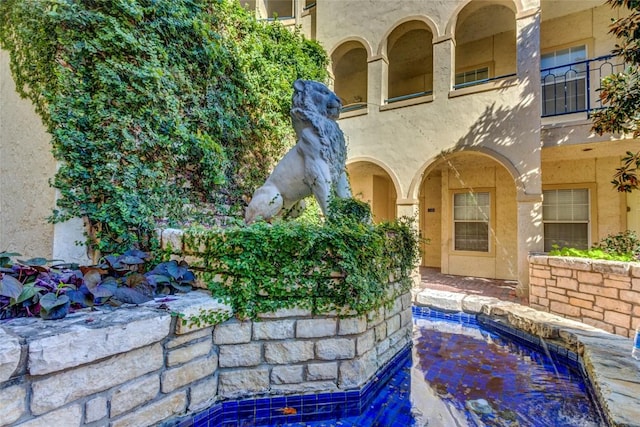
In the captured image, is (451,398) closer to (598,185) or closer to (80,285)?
(80,285)

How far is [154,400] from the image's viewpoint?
1.83 metres

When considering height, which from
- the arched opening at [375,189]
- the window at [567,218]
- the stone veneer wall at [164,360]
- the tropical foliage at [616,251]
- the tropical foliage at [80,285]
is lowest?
the stone veneer wall at [164,360]

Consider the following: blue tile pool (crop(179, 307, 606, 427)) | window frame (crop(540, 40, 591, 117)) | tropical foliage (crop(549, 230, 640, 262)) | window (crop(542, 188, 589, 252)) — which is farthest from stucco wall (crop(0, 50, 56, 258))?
window (crop(542, 188, 589, 252))

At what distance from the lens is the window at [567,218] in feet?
22.1

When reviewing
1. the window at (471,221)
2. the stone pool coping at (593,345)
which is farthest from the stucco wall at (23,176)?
the window at (471,221)

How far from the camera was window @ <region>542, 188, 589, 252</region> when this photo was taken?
6.75 m

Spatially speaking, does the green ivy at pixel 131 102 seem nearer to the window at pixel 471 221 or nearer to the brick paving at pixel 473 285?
the brick paving at pixel 473 285

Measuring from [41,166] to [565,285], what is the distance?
658 cm

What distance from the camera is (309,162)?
3.04m

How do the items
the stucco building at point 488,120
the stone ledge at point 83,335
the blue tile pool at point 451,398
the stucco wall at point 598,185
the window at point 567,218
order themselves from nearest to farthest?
the stone ledge at point 83,335 → the blue tile pool at point 451,398 → the stucco building at point 488,120 → the stucco wall at point 598,185 → the window at point 567,218

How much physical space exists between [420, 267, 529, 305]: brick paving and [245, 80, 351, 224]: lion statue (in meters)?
3.94

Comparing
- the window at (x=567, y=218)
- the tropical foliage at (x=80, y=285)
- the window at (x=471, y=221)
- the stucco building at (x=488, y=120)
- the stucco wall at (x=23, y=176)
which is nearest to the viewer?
the tropical foliage at (x=80, y=285)

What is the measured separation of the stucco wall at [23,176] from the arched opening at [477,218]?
6351 millimetres

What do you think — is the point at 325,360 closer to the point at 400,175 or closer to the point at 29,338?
the point at 29,338
